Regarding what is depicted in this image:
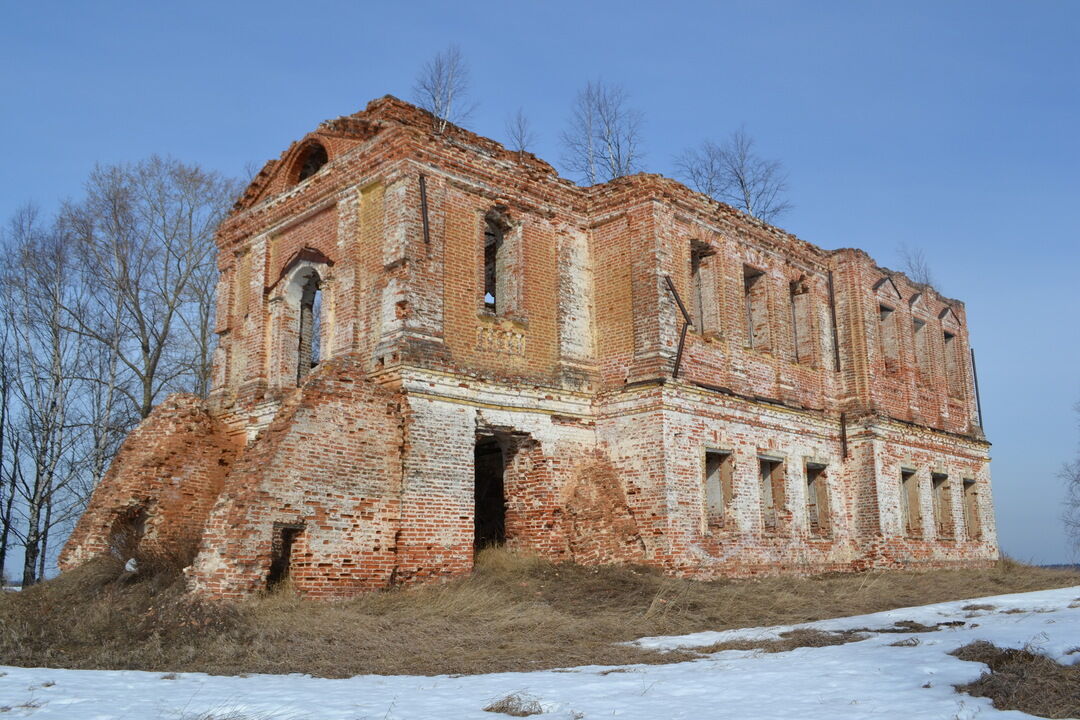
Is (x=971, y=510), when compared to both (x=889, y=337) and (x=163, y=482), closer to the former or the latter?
(x=889, y=337)

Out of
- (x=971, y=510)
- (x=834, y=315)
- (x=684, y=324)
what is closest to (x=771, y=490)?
(x=684, y=324)

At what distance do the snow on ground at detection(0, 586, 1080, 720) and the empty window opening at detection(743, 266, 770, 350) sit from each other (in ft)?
29.8

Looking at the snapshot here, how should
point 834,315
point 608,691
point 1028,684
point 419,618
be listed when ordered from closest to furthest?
point 1028,684, point 608,691, point 419,618, point 834,315

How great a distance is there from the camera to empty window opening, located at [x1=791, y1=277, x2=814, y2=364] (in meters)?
17.8

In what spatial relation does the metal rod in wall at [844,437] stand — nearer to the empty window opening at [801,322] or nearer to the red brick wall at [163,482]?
the empty window opening at [801,322]

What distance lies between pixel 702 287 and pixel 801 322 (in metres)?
3.28

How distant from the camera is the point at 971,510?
20844 mm

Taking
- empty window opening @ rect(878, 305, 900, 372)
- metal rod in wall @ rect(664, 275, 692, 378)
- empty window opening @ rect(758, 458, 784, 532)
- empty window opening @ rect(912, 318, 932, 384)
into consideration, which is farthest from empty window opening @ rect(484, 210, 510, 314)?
empty window opening @ rect(912, 318, 932, 384)

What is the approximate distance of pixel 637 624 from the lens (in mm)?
10242

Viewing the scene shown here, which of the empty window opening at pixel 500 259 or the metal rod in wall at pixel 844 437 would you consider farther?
the metal rod in wall at pixel 844 437

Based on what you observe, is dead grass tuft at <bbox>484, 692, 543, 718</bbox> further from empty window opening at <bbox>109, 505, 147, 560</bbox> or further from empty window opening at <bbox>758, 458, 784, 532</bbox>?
empty window opening at <bbox>758, 458, 784, 532</bbox>

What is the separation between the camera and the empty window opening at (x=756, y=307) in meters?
16.7

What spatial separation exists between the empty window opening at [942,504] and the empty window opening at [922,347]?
2.36 m

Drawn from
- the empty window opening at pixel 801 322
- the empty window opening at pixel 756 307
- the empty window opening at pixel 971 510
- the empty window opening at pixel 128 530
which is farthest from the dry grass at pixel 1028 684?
the empty window opening at pixel 971 510
